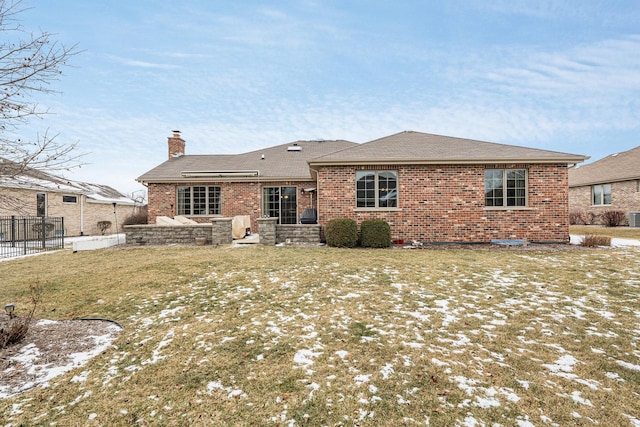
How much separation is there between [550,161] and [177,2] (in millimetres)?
14549

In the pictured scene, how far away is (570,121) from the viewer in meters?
21.5

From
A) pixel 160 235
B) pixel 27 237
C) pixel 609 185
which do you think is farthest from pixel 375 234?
pixel 609 185

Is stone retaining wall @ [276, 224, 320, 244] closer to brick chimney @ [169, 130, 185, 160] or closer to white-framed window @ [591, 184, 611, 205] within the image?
brick chimney @ [169, 130, 185, 160]

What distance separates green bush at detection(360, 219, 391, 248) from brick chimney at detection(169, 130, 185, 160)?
14.9m

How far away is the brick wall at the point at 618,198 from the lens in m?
19.3

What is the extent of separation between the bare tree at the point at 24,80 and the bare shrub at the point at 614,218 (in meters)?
28.3

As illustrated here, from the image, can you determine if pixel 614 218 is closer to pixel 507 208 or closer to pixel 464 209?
pixel 507 208

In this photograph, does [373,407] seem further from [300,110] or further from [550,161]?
[300,110]

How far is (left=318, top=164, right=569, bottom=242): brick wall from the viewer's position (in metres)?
10.9

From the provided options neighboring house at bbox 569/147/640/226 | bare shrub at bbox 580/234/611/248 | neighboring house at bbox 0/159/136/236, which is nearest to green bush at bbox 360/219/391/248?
bare shrub at bbox 580/234/611/248

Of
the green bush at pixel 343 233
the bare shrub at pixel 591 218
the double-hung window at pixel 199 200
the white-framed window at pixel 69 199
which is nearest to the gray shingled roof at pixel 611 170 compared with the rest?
the bare shrub at pixel 591 218

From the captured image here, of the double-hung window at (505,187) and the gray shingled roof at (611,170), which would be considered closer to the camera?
the double-hung window at (505,187)

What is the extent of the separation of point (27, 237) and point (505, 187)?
2363 cm

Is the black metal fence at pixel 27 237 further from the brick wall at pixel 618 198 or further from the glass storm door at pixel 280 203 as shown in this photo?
the brick wall at pixel 618 198
